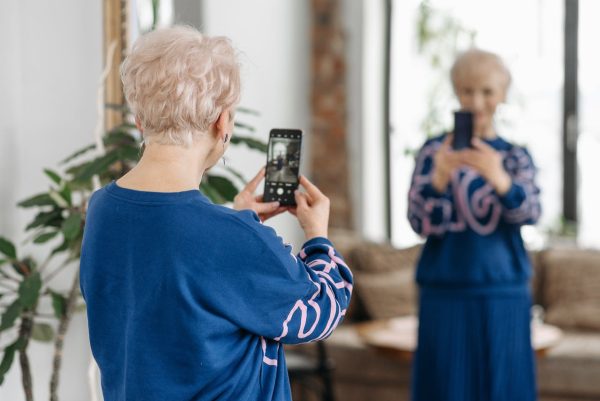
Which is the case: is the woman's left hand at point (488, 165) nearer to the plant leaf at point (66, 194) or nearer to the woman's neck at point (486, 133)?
the woman's neck at point (486, 133)

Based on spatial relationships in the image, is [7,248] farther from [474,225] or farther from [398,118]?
[398,118]

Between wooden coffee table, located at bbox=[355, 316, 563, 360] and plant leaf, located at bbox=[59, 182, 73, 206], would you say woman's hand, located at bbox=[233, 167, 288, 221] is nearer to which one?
plant leaf, located at bbox=[59, 182, 73, 206]

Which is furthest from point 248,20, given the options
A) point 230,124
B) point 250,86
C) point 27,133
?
point 230,124

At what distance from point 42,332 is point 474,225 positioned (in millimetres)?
1336

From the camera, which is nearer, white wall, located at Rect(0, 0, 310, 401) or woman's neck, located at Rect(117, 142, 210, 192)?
woman's neck, located at Rect(117, 142, 210, 192)

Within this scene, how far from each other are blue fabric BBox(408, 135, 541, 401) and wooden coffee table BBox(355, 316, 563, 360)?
346mm

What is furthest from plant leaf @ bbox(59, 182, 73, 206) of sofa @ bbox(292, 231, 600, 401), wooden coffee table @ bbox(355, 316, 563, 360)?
sofa @ bbox(292, 231, 600, 401)

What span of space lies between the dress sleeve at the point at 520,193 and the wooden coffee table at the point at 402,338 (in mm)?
616

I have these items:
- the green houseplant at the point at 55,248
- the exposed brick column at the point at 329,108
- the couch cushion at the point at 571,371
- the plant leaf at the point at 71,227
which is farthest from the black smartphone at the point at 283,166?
the exposed brick column at the point at 329,108

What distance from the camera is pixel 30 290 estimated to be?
2.07 m

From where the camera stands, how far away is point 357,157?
531 cm

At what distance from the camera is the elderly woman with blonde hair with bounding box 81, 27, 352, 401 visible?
1.33 meters

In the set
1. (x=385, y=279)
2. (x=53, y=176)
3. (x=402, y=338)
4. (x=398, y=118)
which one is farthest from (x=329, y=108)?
(x=53, y=176)

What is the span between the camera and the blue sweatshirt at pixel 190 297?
133 centimetres
